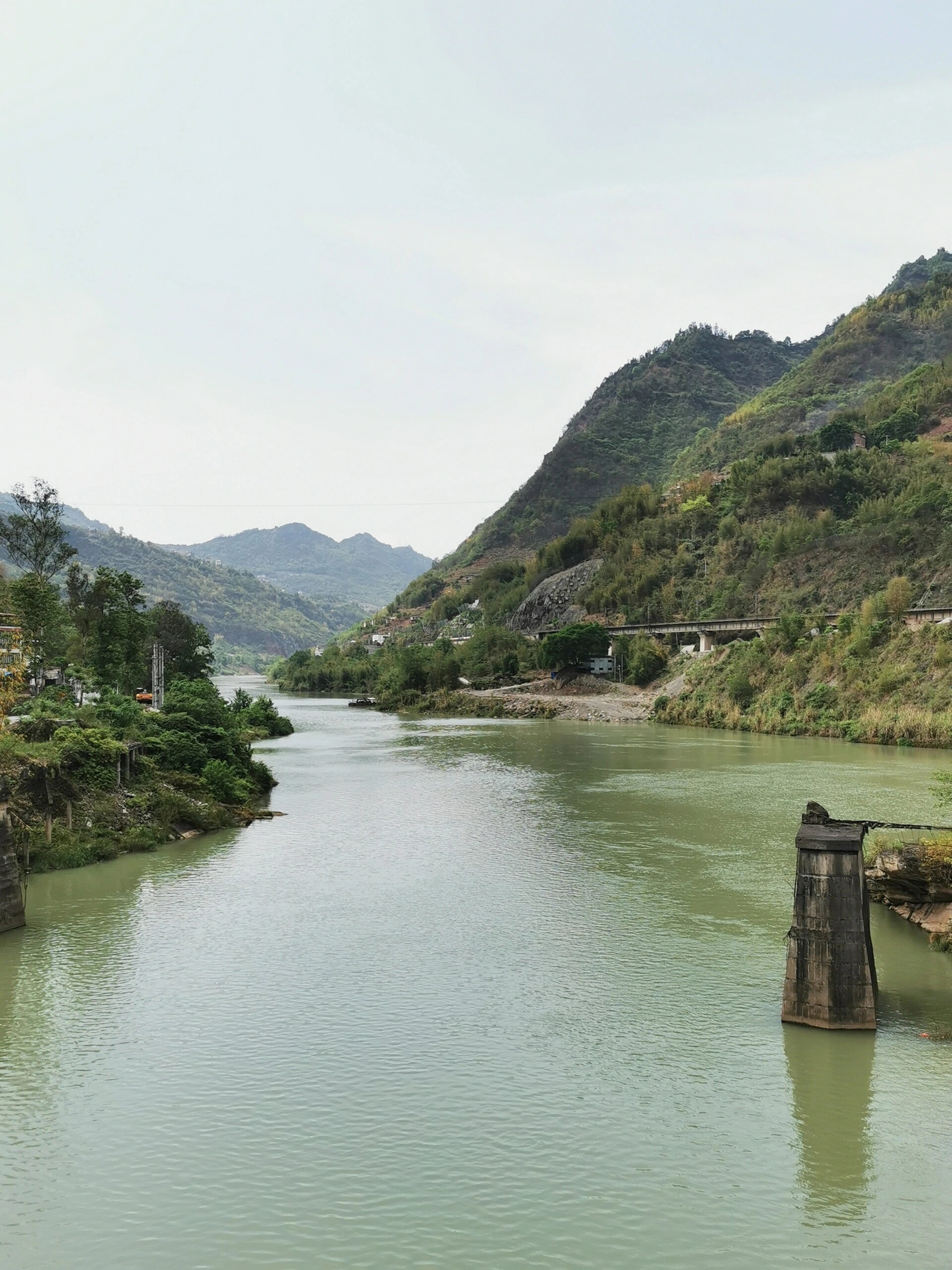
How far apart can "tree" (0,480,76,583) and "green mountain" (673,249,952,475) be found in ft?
384

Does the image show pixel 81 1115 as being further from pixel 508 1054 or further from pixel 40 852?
pixel 40 852

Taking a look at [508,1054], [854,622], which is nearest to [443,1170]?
[508,1054]

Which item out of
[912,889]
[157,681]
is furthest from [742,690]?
[912,889]

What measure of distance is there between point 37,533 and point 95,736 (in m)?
29.0

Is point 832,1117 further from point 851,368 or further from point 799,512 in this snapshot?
point 851,368

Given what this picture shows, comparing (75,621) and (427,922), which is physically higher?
(75,621)

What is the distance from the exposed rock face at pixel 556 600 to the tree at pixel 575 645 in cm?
2096

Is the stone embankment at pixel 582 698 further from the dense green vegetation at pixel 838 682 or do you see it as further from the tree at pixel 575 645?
the dense green vegetation at pixel 838 682

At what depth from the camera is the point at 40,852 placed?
27.3 metres

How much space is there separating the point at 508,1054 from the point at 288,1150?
390 centimetres

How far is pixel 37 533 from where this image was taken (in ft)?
182

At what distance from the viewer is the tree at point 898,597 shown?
65.7 metres

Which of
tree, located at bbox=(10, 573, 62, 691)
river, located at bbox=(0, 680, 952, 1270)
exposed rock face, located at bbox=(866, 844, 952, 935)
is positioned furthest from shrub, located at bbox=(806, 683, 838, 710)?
tree, located at bbox=(10, 573, 62, 691)

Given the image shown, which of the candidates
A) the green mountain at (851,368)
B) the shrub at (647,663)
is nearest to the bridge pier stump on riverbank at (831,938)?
the shrub at (647,663)
